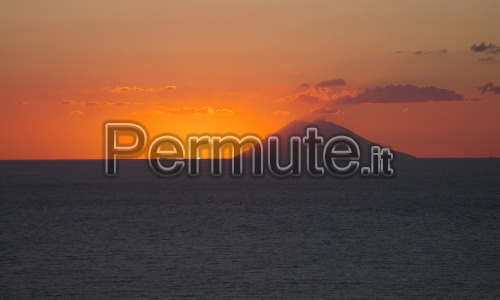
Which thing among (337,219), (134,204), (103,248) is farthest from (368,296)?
(134,204)

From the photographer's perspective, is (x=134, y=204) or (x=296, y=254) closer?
(x=296, y=254)

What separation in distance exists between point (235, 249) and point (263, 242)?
15.7ft

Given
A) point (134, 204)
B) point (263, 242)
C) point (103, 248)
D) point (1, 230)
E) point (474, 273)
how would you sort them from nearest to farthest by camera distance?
point (474, 273) → point (103, 248) → point (263, 242) → point (1, 230) → point (134, 204)

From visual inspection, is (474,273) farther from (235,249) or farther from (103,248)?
(103,248)

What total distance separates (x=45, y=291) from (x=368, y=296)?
17260 millimetres

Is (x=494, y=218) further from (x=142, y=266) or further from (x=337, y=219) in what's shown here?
(x=142, y=266)

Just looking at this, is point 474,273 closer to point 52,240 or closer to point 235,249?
point 235,249

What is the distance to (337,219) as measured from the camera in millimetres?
76062

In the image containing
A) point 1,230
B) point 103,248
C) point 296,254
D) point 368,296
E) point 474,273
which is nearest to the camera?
point 368,296

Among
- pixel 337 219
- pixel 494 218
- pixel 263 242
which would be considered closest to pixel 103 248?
pixel 263 242

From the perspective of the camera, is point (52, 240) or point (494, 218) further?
point (494, 218)

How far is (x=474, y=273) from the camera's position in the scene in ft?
133

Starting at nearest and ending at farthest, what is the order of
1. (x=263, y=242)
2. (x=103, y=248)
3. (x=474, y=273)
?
(x=474, y=273), (x=103, y=248), (x=263, y=242)

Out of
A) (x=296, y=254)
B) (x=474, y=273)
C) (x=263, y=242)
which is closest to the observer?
(x=474, y=273)
